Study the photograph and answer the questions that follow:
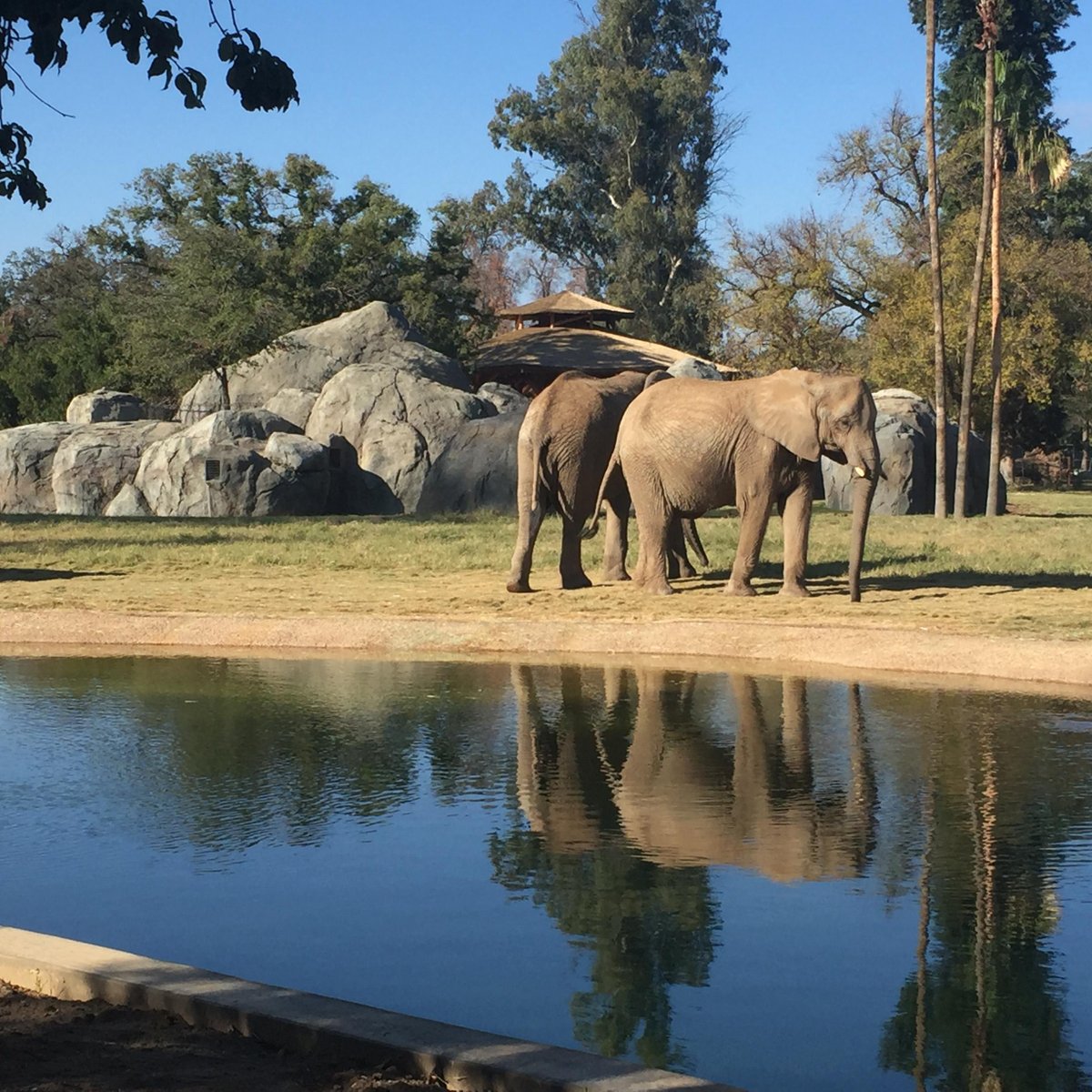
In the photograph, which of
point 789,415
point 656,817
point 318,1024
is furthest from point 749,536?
point 318,1024

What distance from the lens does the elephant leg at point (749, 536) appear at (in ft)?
49.8

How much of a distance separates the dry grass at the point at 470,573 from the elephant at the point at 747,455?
462 millimetres

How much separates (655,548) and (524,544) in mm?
1209

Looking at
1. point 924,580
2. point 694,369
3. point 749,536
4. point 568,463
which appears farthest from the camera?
point 694,369

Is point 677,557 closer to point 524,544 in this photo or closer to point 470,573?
point 524,544

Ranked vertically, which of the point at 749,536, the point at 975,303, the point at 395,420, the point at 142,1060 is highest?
the point at 975,303

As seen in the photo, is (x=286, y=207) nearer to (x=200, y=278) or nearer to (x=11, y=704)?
(x=200, y=278)

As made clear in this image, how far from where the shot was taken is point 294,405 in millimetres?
34344

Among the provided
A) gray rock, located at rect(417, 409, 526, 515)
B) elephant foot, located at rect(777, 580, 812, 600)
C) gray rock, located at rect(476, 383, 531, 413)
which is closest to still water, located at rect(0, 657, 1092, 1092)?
elephant foot, located at rect(777, 580, 812, 600)

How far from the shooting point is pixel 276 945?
569 centimetres

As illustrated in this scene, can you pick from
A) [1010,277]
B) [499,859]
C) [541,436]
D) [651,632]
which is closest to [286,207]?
[1010,277]

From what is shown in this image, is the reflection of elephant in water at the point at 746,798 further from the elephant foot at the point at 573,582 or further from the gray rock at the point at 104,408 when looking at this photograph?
the gray rock at the point at 104,408

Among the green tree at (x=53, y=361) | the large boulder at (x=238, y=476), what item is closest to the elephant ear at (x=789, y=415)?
the large boulder at (x=238, y=476)

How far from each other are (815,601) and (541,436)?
119 inches
